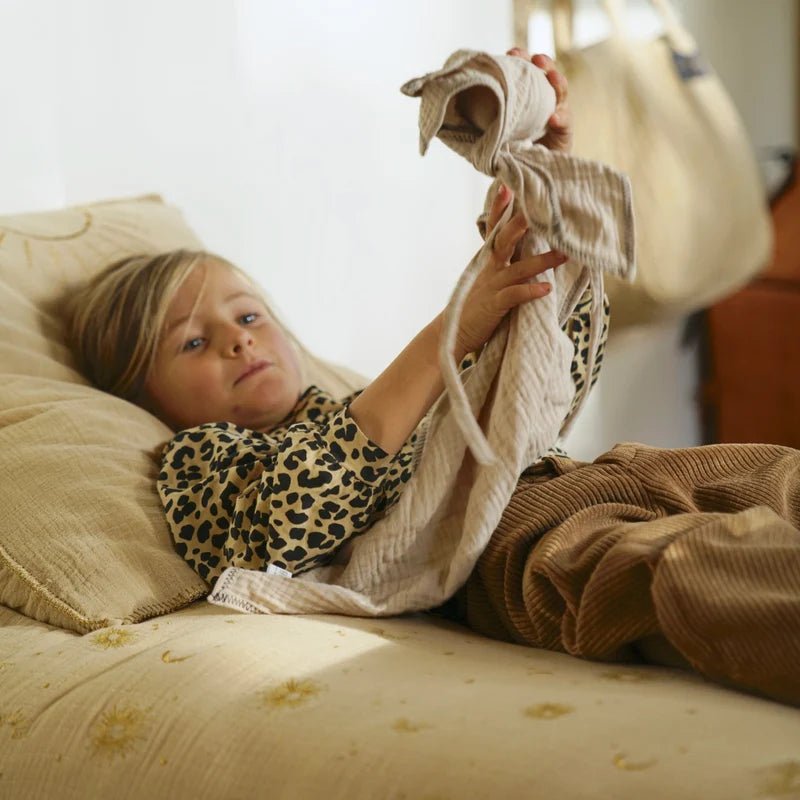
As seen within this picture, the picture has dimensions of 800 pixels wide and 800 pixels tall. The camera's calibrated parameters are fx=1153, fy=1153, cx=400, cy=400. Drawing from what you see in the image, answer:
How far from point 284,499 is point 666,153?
1.57 metres

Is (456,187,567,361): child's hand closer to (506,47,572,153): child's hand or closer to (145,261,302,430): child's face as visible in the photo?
Result: (506,47,572,153): child's hand

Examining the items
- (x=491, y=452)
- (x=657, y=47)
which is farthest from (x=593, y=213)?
(x=657, y=47)

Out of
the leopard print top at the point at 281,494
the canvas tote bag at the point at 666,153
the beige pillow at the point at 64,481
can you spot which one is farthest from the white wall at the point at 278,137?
the leopard print top at the point at 281,494

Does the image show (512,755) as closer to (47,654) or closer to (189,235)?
(47,654)

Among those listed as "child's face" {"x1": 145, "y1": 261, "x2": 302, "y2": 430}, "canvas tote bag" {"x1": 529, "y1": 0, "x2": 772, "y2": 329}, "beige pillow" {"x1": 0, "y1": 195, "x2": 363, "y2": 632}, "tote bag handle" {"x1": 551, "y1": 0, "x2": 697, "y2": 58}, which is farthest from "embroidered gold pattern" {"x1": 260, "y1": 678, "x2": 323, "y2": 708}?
"tote bag handle" {"x1": 551, "y1": 0, "x2": 697, "y2": 58}

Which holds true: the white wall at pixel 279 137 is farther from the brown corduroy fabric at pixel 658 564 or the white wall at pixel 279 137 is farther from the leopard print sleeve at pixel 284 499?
the brown corduroy fabric at pixel 658 564

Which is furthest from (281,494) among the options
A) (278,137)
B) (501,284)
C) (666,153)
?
(666,153)

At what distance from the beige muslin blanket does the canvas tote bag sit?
1322 mm

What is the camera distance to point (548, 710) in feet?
2.26

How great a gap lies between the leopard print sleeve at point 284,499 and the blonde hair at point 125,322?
0.75ft

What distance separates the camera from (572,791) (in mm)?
609

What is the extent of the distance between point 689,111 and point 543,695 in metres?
1.82

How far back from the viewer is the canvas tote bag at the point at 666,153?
7.23ft

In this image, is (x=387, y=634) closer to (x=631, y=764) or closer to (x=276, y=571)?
(x=276, y=571)
